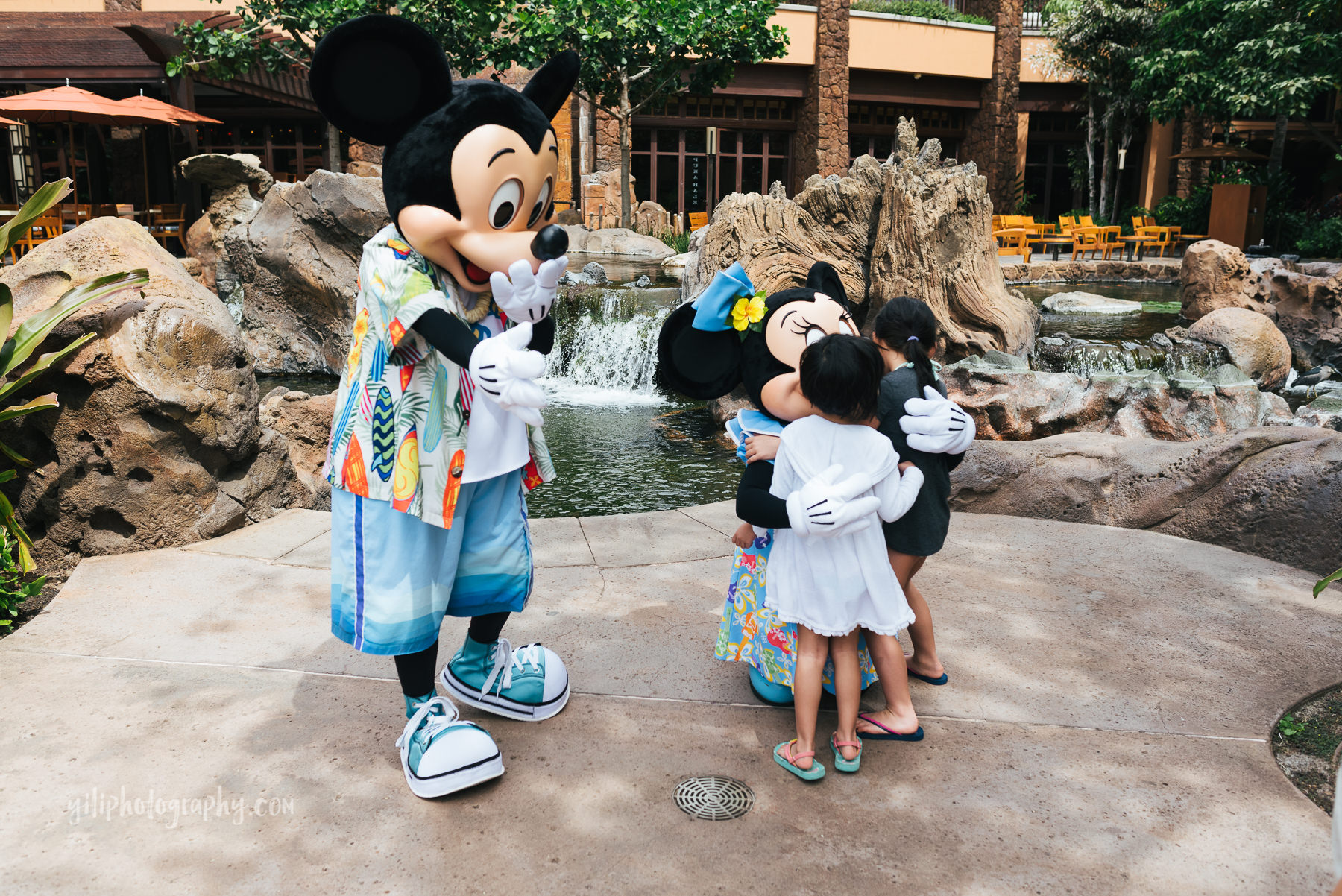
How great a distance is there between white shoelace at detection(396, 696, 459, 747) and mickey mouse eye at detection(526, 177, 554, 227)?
1.32m

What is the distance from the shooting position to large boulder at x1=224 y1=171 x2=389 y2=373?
415 inches

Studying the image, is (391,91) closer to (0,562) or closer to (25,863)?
(25,863)

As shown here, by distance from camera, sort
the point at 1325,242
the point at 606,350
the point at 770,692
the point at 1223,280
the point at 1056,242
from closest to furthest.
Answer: the point at 770,692
the point at 606,350
the point at 1223,280
the point at 1325,242
the point at 1056,242

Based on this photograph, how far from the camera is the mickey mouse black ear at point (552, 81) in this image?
2.78 meters

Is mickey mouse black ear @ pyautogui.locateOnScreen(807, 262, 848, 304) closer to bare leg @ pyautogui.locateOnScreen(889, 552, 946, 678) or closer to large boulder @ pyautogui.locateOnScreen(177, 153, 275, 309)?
bare leg @ pyautogui.locateOnScreen(889, 552, 946, 678)

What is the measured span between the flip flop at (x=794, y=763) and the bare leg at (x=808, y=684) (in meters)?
0.02

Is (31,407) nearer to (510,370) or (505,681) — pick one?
(505,681)

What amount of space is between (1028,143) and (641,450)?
22419 millimetres

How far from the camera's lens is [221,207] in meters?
12.7

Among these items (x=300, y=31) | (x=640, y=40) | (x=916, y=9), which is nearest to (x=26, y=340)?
(x=300, y=31)

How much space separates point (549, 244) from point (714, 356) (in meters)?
0.69

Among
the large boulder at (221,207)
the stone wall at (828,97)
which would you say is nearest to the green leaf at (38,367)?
the large boulder at (221,207)

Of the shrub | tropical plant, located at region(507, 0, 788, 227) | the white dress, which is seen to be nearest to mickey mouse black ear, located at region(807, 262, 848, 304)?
the white dress

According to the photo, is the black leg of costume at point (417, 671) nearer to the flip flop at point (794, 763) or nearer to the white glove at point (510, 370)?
the white glove at point (510, 370)
